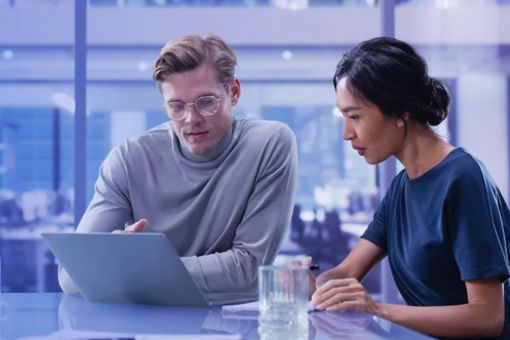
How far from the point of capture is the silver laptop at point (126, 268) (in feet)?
4.50

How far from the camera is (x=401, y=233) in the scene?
68.4 inches

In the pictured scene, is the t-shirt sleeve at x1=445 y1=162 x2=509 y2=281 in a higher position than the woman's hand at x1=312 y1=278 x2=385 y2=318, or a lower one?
higher

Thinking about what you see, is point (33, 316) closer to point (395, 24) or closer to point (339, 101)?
point (339, 101)

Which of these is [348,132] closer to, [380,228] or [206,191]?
[380,228]

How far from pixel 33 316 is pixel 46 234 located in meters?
0.17

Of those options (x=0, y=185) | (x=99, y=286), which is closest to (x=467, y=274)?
(x=99, y=286)

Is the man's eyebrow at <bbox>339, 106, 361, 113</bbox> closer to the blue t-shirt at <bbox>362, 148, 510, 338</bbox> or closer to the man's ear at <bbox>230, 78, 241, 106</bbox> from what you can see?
the blue t-shirt at <bbox>362, 148, 510, 338</bbox>

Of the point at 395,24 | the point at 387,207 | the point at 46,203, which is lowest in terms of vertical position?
the point at 46,203

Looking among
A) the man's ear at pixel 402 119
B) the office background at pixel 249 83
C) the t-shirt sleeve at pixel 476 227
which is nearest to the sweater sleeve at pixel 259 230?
the man's ear at pixel 402 119

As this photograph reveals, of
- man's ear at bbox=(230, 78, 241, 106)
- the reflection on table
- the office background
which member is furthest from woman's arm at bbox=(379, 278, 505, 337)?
the office background

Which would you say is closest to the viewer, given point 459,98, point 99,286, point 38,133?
point 99,286

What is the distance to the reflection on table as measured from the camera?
122 cm

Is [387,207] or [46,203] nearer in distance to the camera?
[387,207]

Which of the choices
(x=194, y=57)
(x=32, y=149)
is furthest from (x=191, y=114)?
(x=32, y=149)
